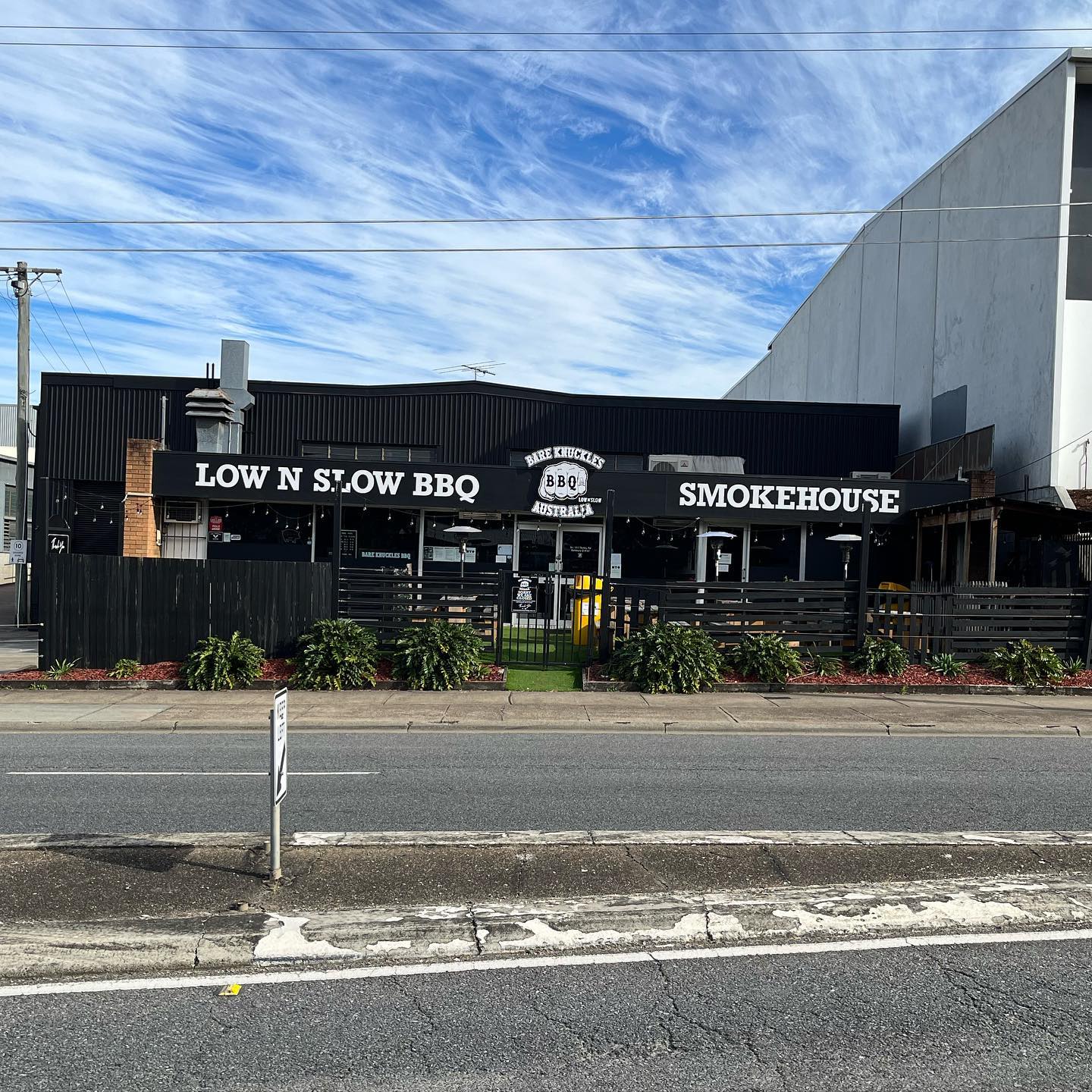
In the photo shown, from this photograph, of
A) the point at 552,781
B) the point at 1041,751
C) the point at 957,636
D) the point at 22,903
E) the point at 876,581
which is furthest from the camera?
the point at 876,581

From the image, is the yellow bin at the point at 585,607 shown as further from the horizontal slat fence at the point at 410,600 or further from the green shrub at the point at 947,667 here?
the green shrub at the point at 947,667

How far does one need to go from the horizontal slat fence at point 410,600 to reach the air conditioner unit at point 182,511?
795cm

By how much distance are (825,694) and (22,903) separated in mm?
12282

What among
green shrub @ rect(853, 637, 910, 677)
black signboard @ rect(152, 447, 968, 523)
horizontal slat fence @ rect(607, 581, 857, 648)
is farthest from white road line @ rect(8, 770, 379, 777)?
black signboard @ rect(152, 447, 968, 523)

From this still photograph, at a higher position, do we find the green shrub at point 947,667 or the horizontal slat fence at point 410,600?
the horizontal slat fence at point 410,600

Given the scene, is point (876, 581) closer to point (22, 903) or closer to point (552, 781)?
point (552, 781)

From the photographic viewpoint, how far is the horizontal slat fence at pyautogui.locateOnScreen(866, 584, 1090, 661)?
16.5 meters

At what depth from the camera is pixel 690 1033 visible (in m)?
4.26

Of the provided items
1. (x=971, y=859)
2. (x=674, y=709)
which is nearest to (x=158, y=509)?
(x=674, y=709)

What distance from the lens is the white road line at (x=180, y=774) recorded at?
927cm

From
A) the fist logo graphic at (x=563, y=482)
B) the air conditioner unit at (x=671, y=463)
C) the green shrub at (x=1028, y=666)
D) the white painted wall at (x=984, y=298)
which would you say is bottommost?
the green shrub at (x=1028, y=666)

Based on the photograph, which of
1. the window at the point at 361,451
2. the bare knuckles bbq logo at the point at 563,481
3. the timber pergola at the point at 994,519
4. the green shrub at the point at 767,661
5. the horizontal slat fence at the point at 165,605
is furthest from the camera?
the window at the point at 361,451

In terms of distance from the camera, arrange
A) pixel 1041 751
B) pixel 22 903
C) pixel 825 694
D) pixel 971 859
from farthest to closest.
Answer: pixel 825 694
pixel 1041 751
pixel 971 859
pixel 22 903

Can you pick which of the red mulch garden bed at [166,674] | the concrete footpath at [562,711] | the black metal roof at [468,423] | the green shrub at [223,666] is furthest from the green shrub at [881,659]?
the black metal roof at [468,423]
